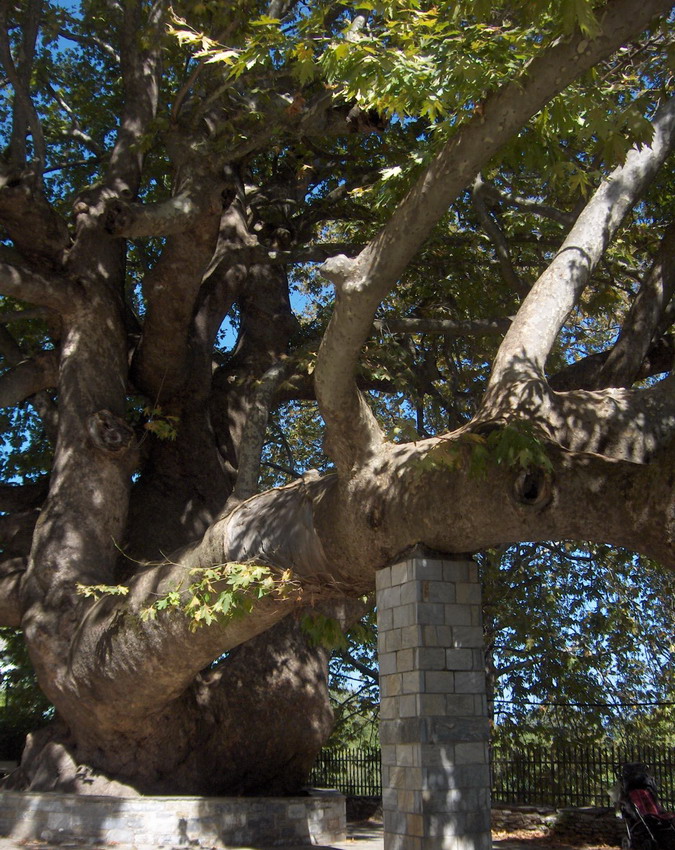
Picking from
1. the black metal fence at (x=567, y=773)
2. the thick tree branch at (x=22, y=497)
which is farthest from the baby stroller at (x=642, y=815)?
the thick tree branch at (x=22, y=497)

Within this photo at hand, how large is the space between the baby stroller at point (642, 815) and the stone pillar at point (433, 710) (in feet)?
9.99

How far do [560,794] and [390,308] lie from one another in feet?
23.4

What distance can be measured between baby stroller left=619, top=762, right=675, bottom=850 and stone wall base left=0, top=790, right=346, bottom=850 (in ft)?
11.9

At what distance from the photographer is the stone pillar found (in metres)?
6.30

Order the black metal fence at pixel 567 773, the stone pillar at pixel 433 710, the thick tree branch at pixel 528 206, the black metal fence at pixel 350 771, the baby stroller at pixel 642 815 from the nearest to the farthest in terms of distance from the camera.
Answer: the stone pillar at pixel 433 710 → the baby stroller at pixel 642 815 → the thick tree branch at pixel 528 206 → the black metal fence at pixel 567 773 → the black metal fence at pixel 350 771

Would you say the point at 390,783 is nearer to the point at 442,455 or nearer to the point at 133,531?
the point at 442,455

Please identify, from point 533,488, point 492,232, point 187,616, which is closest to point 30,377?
point 187,616

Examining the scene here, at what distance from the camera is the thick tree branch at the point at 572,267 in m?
6.76

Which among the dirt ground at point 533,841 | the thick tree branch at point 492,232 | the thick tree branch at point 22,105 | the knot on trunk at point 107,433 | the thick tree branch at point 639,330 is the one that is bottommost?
the dirt ground at point 533,841

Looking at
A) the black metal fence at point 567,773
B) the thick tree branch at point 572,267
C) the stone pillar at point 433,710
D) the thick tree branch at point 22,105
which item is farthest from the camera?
the black metal fence at point 567,773

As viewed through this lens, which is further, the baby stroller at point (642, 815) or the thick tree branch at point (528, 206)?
the thick tree branch at point (528, 206)

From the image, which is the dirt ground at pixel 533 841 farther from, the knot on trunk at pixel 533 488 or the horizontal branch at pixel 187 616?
the knot on trunk at pixel 533 488

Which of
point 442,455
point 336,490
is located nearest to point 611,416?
point 442,455

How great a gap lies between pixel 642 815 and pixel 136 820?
493 centimetres
